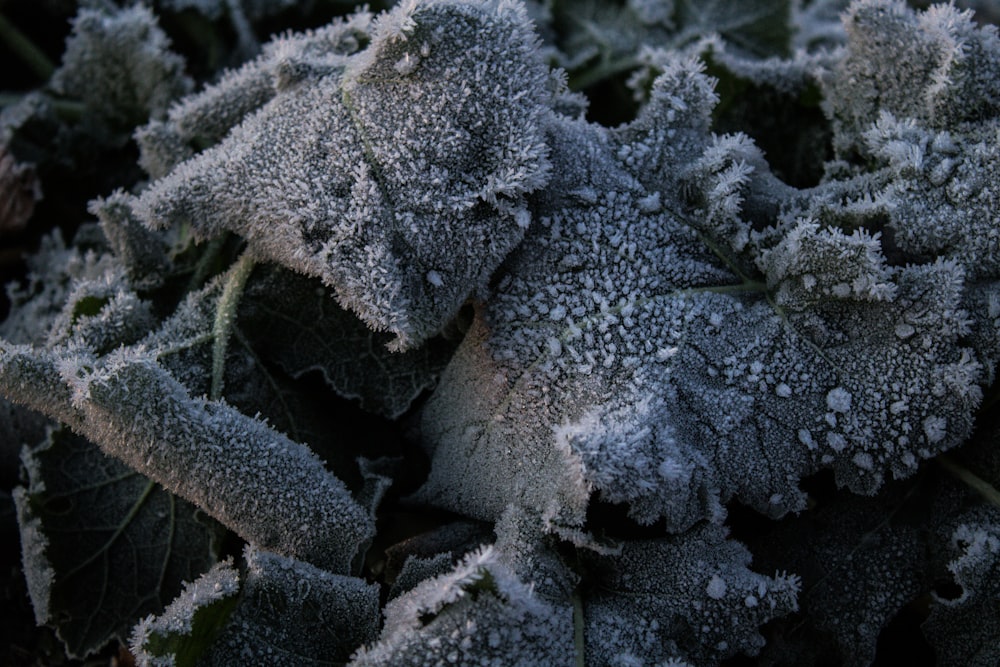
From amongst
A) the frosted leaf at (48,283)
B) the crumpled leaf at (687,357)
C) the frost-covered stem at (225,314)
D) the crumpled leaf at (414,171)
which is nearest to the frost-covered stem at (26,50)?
the frosted leaf at (48,283)

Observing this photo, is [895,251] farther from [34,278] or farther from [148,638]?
[34,278]

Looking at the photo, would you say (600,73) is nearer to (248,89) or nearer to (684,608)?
(248,89)

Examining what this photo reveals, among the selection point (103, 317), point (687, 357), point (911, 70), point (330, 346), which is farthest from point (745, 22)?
point (103, 317)

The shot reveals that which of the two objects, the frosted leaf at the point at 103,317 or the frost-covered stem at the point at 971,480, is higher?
the frosted leaf at the point at 103,317

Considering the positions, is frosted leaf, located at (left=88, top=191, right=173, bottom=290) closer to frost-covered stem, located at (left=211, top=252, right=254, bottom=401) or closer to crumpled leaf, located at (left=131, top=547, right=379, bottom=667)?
frost-covered stem, located at (left=211, top=252, right=254, bottom=401)

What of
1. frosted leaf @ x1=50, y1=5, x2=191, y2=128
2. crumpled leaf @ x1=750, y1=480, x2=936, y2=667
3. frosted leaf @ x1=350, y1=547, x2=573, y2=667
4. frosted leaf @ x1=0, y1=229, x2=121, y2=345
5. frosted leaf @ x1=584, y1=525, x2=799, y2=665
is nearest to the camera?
frosted leaf @ x1=350, y1=547, x2=573, y2=667

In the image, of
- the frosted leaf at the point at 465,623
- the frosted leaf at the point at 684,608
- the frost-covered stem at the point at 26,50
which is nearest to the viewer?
the frosted leaf at the point at 465,623

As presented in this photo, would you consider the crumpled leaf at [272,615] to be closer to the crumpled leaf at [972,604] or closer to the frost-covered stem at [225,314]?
the frost-covered stem at [225,314]

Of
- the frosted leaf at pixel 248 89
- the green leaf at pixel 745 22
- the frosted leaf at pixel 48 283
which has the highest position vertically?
the frosted leaf at pixel 248 89

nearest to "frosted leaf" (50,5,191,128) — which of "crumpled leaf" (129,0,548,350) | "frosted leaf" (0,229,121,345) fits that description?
"frosted leaf" (0,229,121,345)
